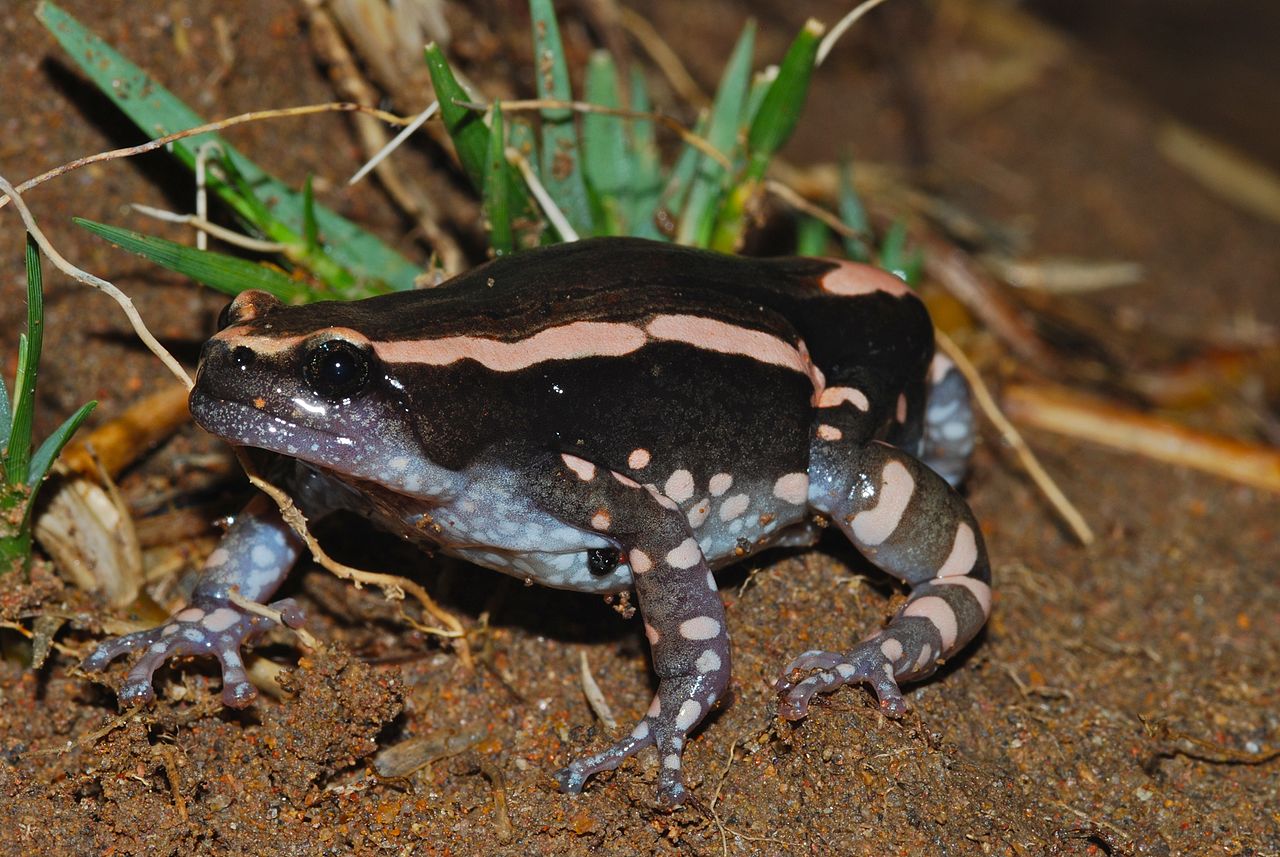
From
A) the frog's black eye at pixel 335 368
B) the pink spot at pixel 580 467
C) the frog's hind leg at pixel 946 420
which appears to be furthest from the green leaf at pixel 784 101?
the frog's black eye at pixel 335 368

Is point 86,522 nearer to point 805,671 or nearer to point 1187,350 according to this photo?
point 805,671

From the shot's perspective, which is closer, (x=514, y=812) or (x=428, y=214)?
(x=514, y=812)

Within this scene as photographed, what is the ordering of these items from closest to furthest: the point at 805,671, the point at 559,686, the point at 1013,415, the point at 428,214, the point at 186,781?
the point at 186,781, the point at 805,671, the point at 559,686, the point at 428,214, the point at 1013,415

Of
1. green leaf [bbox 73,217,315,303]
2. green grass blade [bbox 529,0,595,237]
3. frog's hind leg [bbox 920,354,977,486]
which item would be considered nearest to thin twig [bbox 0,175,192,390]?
green leaf [bbox 73,217,315,303]

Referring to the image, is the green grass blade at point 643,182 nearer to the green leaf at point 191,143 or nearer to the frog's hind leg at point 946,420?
the green leaf at point 191,143

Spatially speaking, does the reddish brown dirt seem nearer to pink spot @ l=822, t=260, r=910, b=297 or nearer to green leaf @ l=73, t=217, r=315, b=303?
green leaf @ l=73, t=217, r=315, b=303

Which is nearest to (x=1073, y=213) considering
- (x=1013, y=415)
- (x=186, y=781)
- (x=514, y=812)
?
(x=1013, y=415)
